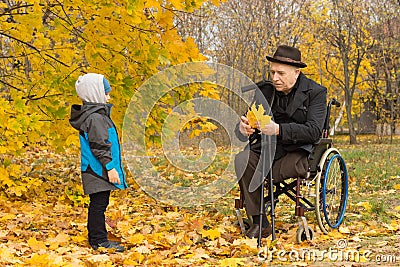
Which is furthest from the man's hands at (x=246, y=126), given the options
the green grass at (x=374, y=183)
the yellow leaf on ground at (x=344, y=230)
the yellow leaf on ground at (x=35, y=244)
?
the yellow leaf on ground at (x=35, y=244)

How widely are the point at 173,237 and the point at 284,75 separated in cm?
140

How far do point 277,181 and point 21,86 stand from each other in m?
3.29

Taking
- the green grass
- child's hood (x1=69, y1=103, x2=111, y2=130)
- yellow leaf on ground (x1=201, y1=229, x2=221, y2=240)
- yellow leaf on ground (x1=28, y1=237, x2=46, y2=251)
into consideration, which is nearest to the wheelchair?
yellow leaf on ground (x1=201, y1=229, x2=221, y2=240)

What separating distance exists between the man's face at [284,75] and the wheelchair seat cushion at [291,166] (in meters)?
0.48

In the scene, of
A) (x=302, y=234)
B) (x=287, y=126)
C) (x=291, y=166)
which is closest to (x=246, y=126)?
(x=287, y=126)

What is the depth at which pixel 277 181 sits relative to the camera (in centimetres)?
411

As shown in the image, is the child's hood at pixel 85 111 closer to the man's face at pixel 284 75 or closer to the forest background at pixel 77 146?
the forest background at pixel 77 146

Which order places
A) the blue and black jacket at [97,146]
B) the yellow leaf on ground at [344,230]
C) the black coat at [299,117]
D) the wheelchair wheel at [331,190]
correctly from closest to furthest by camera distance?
1. the blue and black jacket at [97,146]
2. the black coat at [299,117]
3. the wheelchair wheel at [331,190]
4. the yellow leaf on ground at [344,230]

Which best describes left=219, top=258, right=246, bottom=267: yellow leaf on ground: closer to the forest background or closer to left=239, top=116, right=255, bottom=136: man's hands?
the forest background

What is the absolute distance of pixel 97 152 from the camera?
3650 millimetres

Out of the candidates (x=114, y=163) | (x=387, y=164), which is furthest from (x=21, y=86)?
(x=387, y=164)

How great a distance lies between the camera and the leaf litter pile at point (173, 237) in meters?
3.38

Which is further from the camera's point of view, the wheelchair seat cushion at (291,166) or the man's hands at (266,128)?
the wheelchair seat cushion at (291,166)

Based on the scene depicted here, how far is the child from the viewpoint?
366 centimetres
